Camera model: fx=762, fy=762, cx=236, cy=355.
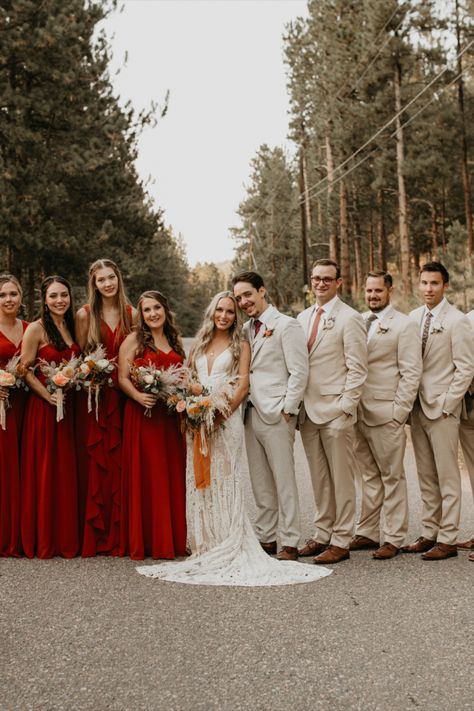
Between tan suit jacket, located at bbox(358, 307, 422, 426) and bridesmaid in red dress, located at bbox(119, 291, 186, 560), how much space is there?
1.71 metres

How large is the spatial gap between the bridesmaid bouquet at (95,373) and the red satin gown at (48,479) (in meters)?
0.31

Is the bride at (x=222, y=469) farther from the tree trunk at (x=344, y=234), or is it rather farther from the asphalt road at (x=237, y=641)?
the tree trunk at (x=344, y=234)

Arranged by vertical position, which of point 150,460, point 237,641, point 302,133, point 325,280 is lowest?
point 237,641

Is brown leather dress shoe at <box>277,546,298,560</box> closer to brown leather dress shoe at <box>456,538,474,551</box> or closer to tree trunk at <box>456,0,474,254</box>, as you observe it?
brown leather dress shoe at <box>456,538,474,551</box>

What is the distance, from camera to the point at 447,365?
665cm

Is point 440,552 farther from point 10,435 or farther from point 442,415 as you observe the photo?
point 10,435

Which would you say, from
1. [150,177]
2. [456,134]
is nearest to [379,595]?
[150,177]

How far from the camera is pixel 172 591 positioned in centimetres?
543

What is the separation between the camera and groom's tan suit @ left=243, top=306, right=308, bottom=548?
21.0ft

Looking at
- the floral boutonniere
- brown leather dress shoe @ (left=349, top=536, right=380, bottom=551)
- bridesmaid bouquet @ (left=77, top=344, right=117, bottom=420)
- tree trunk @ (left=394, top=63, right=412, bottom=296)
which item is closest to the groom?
the floral boutonniere

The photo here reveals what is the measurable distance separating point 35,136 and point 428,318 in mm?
16338

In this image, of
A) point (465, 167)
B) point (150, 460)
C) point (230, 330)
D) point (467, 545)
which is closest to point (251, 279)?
point (230, 330)

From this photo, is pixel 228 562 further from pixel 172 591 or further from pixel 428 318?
pixel 428 318

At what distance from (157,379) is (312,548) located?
1980mm
